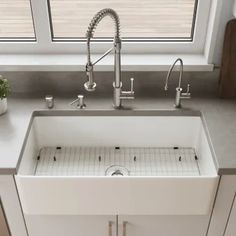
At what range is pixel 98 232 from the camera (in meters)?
1.41

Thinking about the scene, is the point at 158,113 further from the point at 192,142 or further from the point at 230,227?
the point at 230,227

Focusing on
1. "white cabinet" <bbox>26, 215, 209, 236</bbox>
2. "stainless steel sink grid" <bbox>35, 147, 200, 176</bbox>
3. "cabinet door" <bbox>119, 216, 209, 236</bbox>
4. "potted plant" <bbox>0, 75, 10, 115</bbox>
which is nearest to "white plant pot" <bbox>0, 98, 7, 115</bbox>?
"potted plant" <bbox>0, 75, 10, 115</bbox>

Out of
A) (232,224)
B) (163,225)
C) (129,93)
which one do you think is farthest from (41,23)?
(232,224)

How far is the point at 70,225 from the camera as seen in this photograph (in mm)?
1384

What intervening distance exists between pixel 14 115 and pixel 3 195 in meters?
0.36

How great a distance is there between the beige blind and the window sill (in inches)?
5.1

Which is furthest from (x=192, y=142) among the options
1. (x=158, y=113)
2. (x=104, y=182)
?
(x=104, y=182)

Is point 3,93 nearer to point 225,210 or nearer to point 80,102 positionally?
point 80,102

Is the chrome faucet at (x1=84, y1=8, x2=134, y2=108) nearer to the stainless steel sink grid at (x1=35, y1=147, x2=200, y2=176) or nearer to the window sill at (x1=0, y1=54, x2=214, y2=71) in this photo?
the window sill at (x1=0, y1=54, x2=214, y2=71)

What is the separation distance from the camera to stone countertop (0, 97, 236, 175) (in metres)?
1.23

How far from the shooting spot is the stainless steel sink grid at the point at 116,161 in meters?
1.46

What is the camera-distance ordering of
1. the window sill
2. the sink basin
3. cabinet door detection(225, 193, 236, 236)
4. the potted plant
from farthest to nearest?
1. the window sill
2. the potted plant
3. cabinet door detection(225, 193, 236, 236)
4. the sink basin

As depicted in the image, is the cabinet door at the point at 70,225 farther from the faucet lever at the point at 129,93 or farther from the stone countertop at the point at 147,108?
the faucet lever at the point at 129,93

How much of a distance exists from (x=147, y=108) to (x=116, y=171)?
1.05 ft
